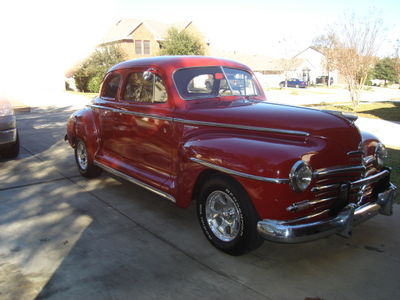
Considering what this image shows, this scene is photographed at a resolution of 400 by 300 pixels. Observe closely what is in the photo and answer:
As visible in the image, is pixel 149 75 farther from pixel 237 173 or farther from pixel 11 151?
pixel 11 151

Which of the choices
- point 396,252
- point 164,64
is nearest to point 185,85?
point 164,64

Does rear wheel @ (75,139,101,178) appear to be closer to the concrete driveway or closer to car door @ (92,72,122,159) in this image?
car door @ (92,72,122,159)

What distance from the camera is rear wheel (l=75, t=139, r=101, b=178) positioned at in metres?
5.70

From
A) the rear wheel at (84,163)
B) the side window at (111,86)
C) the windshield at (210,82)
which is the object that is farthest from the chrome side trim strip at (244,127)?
the rear wheel at (84,163)

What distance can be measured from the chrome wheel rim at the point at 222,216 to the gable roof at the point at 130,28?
133 ft

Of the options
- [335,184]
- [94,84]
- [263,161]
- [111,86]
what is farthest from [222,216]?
[94,84]

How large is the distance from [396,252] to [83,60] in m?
29.2

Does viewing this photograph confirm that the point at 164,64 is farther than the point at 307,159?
Yes

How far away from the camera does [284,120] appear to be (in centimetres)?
333

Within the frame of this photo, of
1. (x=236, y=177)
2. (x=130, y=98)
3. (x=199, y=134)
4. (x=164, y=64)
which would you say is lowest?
(x=236, y=177)

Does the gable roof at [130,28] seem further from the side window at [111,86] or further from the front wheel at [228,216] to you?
the front wheel at [228,216]

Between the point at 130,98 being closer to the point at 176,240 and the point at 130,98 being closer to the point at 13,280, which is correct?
the point at 176,240

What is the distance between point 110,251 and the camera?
3.53 metres

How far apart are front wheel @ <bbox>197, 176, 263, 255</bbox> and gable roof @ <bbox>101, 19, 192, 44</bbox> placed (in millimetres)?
40572
